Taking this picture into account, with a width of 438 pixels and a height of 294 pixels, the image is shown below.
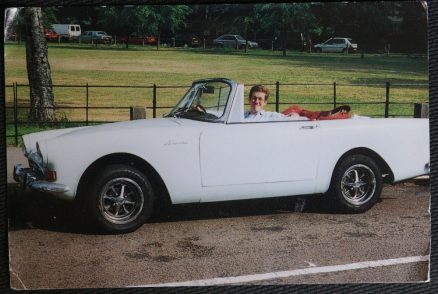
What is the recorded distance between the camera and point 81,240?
2.39m

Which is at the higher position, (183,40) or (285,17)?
(285,17)

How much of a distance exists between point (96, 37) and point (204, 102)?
0.66 meters

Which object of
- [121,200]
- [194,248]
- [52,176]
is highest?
[52,176]

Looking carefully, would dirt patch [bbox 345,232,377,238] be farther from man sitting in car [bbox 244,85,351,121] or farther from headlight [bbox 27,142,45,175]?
headlight [bbox 27,142,45,175]

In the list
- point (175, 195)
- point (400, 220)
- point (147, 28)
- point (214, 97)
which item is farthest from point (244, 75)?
point (400, 220)

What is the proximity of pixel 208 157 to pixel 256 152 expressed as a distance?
0.25 m

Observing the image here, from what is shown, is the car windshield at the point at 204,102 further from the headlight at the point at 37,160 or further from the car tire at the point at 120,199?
the headlight at the point at 37,160

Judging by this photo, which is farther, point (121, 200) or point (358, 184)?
point (358, 184)

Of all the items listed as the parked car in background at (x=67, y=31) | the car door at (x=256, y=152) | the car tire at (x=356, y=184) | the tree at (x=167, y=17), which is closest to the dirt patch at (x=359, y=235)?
the car tire at (x=356, y=184)

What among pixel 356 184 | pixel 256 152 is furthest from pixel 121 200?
pixel 356 184

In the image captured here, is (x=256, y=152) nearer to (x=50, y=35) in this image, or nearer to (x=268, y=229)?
(x=268, y=229)

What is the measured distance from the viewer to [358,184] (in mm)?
2475

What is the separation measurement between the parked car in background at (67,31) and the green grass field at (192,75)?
5cm

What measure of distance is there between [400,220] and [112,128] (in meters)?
1.59
